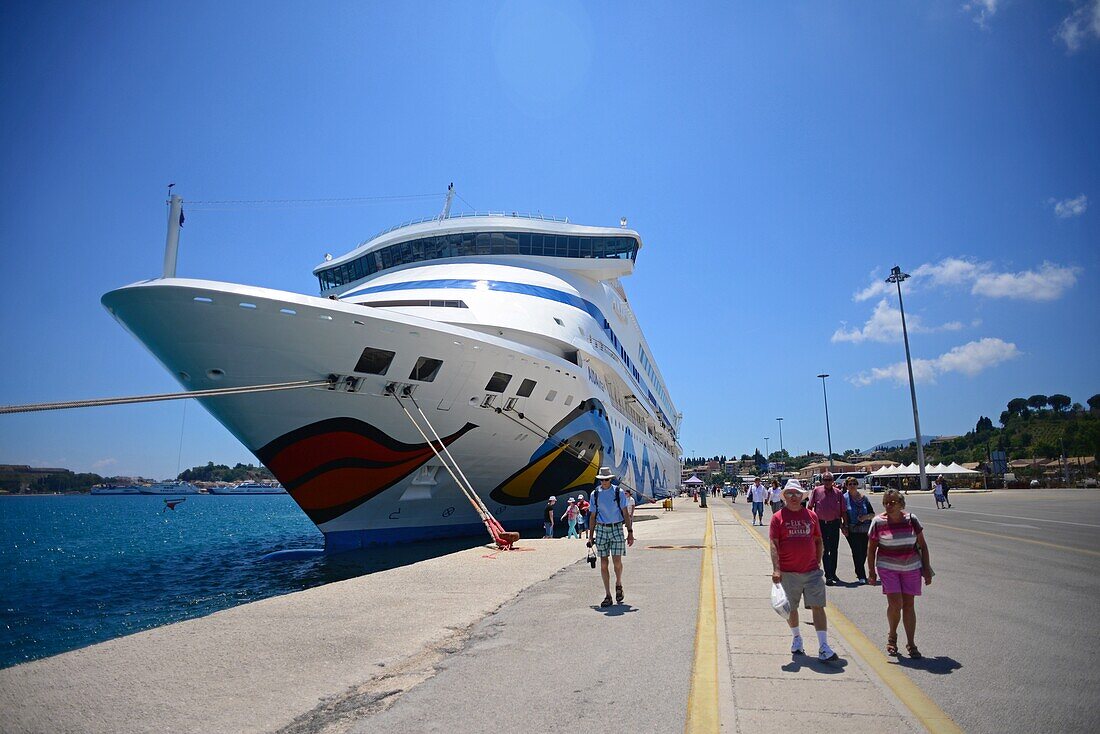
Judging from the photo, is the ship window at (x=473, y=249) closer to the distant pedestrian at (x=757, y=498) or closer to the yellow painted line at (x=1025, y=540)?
the distant pedestrian at (x=757, y=498)

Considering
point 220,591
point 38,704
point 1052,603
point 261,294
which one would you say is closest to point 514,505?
point 220,591

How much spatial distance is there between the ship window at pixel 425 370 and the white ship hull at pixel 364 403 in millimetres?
158

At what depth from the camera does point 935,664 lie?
4184mm

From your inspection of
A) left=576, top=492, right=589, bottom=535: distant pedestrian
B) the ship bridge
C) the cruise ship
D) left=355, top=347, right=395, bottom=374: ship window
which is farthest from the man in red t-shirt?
the ship bridge

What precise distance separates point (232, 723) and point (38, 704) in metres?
1.35

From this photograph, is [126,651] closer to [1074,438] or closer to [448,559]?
[448,559]

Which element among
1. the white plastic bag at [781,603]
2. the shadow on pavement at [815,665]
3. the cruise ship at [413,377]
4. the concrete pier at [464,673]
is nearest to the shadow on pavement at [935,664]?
the concrete pier at [464,673]

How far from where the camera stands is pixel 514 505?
65.1 feet

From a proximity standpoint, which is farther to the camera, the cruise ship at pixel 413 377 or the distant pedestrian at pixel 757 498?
the distant pedestrian at pixel 757 498

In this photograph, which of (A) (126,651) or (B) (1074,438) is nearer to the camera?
(A) (126,651)

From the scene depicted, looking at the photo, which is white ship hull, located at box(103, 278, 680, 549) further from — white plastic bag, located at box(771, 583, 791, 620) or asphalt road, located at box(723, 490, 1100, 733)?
white plastic bag, located at box(771, 583, 791, 620)

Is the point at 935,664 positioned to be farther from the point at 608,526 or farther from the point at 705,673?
the point at 608,526

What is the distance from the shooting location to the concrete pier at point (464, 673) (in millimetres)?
3318

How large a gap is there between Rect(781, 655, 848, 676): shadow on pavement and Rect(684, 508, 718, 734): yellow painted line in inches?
20.7
